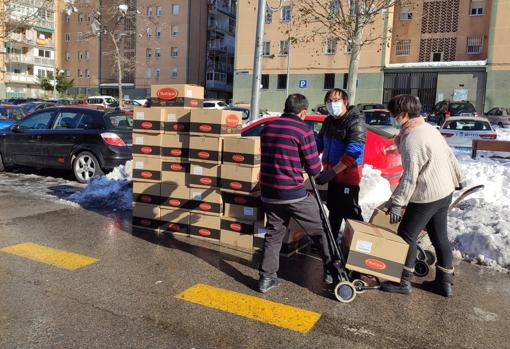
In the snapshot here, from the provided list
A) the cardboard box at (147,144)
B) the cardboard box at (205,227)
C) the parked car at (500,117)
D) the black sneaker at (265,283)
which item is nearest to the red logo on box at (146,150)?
the cardboard box at (147,144)

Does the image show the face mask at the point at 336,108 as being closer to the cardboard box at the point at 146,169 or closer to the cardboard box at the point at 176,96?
the cardboard box at the point at 176,96

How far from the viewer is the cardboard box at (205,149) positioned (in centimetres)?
573

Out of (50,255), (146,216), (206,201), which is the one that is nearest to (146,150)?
(146,216)

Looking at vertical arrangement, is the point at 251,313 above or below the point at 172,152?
below

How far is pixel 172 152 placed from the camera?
611cm

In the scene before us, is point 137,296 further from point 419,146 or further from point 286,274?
point 419,146

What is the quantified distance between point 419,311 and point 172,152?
11.3 feet

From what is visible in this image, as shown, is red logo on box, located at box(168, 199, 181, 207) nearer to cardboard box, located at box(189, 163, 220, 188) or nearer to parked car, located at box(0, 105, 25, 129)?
cardboard box, located at box(189, 163, 220, 188)

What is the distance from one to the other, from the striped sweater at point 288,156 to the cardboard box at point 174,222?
6.73ft

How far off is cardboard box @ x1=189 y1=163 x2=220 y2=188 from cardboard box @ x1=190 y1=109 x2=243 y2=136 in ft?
1.32

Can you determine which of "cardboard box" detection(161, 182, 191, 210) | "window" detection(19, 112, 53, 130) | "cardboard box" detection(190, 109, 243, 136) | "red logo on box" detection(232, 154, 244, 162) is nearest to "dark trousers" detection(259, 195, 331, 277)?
"red logo on box" detection(232, 154, 244, 162)

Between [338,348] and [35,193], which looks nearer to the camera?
[338,348]

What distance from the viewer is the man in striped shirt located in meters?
4.27

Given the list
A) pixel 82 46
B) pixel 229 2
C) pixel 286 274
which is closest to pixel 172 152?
pixel 286 274
